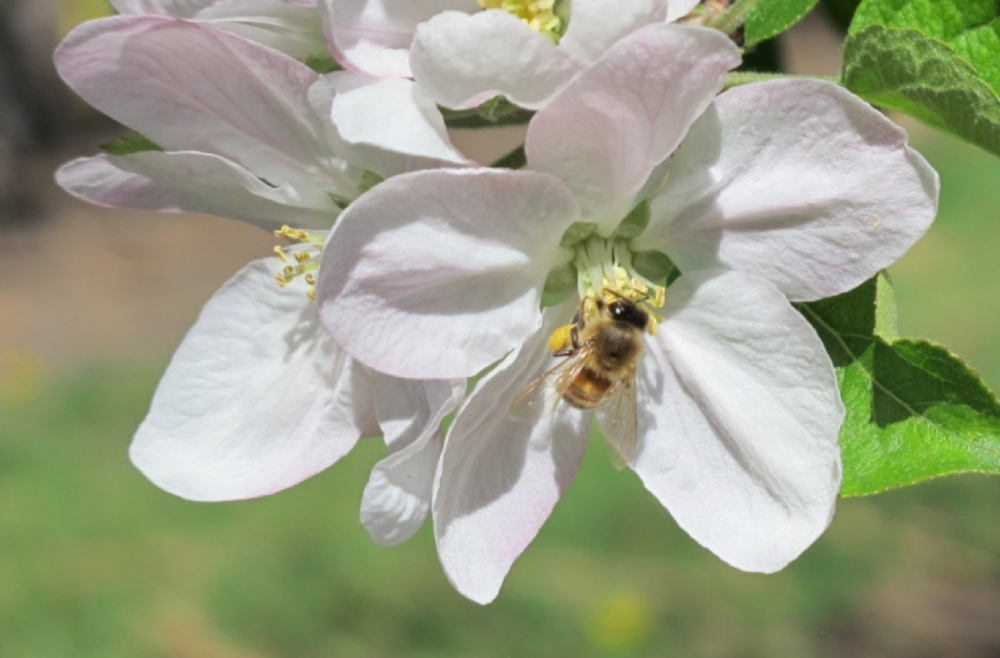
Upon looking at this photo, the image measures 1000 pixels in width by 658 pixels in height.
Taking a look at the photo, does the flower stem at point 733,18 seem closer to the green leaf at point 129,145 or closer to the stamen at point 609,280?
the stamen at point 609,280

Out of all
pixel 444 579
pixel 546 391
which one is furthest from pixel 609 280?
pixel 444 579

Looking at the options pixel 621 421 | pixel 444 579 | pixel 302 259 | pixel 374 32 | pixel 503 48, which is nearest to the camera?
pixel 503 48

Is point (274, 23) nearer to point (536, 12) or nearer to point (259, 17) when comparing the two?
point (259, 17)

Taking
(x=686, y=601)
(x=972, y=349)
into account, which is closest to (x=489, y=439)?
(x=686, y=601)

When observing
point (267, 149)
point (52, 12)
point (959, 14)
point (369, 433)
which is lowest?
point (52, 12)

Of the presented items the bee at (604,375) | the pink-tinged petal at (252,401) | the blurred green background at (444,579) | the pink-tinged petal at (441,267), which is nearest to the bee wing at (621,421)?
the bee at (604,375)

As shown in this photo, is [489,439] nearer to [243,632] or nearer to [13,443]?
[243,632]
